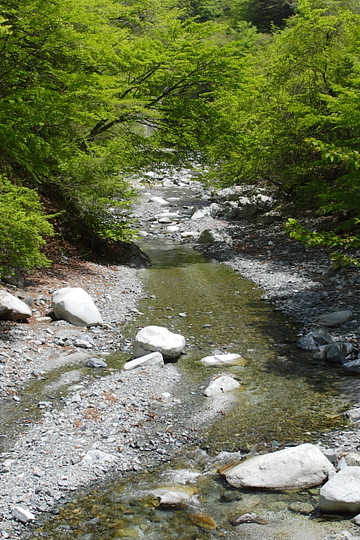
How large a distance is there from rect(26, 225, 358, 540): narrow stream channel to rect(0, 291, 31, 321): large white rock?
204 centimetres

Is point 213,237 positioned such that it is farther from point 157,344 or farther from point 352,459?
point 352,459

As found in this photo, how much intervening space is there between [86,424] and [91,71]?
28.2ft

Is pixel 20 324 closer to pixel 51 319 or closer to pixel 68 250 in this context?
pixel 51 319

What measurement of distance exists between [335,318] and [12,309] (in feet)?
19.3

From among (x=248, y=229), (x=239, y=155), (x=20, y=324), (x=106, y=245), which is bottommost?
(x=248, y=229)

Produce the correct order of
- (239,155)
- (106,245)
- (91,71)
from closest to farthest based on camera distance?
(91,71) < (106,245) < (239,155)

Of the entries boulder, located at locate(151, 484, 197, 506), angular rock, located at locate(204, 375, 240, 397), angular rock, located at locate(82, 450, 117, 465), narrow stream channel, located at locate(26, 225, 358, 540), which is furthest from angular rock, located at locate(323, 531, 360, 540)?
angular rock, located at locate(204, 375, 240, 397)

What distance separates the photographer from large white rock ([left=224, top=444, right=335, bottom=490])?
4656 millimetres

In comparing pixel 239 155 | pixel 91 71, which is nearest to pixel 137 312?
pixel 91 71

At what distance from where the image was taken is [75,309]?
916 cm

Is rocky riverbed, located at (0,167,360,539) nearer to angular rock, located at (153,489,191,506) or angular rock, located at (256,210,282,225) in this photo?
angular rock, located at (153,489,191,506)

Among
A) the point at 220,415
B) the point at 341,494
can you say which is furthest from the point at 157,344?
the point at 341,494

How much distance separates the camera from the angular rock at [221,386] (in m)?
6.70

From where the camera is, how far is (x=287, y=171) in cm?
1747
